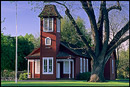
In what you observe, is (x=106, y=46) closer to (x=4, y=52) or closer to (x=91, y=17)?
(x=91, y=17)

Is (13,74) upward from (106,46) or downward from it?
downward

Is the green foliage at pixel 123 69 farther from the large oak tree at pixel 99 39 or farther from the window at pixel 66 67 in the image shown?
the large oak tree at pixel 99 39

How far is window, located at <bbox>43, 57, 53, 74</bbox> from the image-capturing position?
42000mm

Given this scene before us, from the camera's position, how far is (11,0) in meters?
28.8

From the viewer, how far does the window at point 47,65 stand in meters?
42.0

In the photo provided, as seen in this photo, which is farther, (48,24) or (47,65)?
(48,24)

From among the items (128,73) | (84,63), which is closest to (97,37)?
(84,63)

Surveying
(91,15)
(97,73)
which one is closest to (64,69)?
(97,73)

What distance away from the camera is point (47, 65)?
42.1m

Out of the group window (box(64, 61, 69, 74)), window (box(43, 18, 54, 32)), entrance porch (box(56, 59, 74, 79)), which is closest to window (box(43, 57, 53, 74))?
entrance porch (box(56, 59, 74, 79))

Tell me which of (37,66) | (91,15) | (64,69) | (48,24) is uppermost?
(48,24)

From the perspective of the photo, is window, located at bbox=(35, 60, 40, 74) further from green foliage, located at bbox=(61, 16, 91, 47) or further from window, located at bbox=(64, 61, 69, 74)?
green foliage, located at bbox=(61, 16, 91, 47)

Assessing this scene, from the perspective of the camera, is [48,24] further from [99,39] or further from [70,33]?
[70,33]

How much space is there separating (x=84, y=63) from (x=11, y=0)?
2276 centimetres
